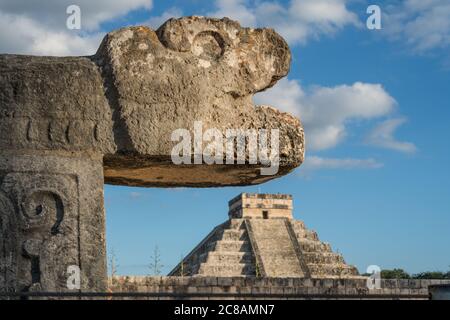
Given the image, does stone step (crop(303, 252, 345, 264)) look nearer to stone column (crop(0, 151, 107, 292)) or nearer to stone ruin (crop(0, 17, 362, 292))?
stone ruin (crop(0, 17, 362, 292))

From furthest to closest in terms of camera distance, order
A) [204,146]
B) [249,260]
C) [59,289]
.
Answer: [249,260] < [204,146] < [59,289]

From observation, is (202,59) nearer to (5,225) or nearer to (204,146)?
(204,146)

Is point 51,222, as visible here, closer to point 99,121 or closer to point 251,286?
point 99,121

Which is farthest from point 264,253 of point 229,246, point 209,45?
point 209,45

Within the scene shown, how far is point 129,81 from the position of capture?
18.0 ft

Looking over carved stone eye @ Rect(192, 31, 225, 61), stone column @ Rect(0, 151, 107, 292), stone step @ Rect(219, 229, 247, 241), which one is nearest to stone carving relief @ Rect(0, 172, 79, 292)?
stone column @ Rect(0, 151, 107, 292)

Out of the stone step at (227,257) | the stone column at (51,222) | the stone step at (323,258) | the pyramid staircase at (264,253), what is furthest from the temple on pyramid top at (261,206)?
the stone column at (51,222)

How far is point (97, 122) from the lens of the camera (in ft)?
17.9

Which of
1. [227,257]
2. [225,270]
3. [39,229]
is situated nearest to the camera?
[39,229]

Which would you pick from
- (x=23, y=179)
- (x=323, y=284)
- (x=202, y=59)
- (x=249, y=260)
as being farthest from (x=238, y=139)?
(x=249, y=260)

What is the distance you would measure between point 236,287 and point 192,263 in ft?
81.4

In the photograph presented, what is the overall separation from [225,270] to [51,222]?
28.8 meters

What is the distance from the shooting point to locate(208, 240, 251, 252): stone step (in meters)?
36.4

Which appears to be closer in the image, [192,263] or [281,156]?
[281,156]
